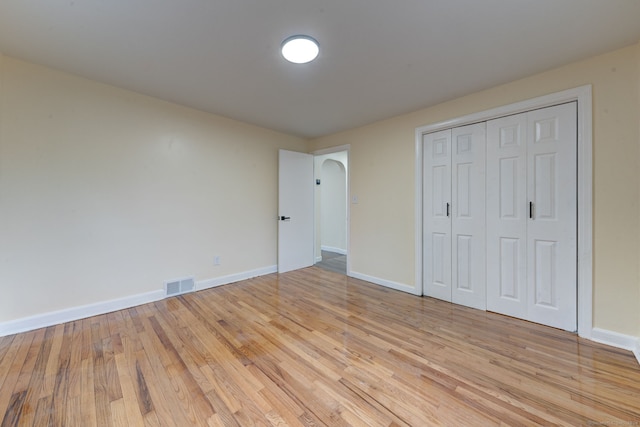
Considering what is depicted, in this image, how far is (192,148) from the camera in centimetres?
318

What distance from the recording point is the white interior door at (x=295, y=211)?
13.5 ft

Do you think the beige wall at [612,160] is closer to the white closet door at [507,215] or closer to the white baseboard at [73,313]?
the white closet door at [507,215]

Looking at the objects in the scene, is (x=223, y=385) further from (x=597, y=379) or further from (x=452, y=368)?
(x=597, y=379)

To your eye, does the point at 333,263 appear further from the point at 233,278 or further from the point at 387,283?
the point at 233,278

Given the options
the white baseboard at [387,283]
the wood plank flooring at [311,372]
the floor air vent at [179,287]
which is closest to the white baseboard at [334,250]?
the white baseboard at [387,283]

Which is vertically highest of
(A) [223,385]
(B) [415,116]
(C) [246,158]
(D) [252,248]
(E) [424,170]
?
(B) [415,116]

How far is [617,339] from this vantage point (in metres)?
1.92

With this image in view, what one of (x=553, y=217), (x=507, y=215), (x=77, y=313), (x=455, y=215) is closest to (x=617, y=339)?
(x=553, y=217)

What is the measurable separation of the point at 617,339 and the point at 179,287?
4.28 meters

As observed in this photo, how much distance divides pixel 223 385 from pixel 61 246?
2160 mm

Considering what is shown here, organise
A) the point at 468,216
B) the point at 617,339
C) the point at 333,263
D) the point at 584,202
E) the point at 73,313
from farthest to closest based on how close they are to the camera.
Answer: the point at 333,263 → the point at 468,216 → the point at 73,313 → the point at 584,202 → the point at 617,339

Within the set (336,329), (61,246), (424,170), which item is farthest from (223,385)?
(424,170)

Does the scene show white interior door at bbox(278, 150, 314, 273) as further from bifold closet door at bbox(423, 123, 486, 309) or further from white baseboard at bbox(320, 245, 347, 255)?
bifold closet door at bbox(423, 123, 486, 309)

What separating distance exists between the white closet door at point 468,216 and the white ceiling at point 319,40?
1.86 ft
